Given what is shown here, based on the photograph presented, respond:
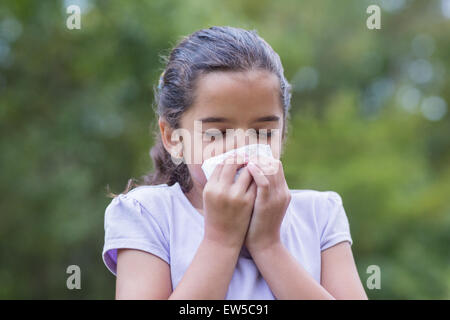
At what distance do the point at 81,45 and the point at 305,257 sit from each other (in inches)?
358

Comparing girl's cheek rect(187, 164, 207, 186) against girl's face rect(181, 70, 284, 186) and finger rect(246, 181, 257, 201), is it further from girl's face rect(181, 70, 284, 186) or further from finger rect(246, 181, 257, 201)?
finger rect(246, 181, 257, 201)

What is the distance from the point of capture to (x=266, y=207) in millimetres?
1853

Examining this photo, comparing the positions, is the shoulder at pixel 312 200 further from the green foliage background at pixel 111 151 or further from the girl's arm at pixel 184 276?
the green foliage background at pixel 111 151

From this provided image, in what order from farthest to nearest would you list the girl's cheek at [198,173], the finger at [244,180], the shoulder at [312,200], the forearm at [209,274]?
the shoulder at [312,200] → the girl's cheek at [198,173] → the finger at [244,180] → the forearm at [209,274]

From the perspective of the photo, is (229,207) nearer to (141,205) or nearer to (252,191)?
(252,191)

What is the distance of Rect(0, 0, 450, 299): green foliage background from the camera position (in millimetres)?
9828

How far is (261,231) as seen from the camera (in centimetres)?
186

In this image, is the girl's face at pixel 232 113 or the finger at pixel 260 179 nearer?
the finger at pixel 260 179

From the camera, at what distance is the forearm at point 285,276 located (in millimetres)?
1785

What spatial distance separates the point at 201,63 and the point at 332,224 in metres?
0.76

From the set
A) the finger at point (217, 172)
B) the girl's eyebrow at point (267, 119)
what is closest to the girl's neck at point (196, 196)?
the finger at point (217, 172)

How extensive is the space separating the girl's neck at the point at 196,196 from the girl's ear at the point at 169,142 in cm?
14

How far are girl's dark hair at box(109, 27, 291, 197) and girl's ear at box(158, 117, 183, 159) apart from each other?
2cm
